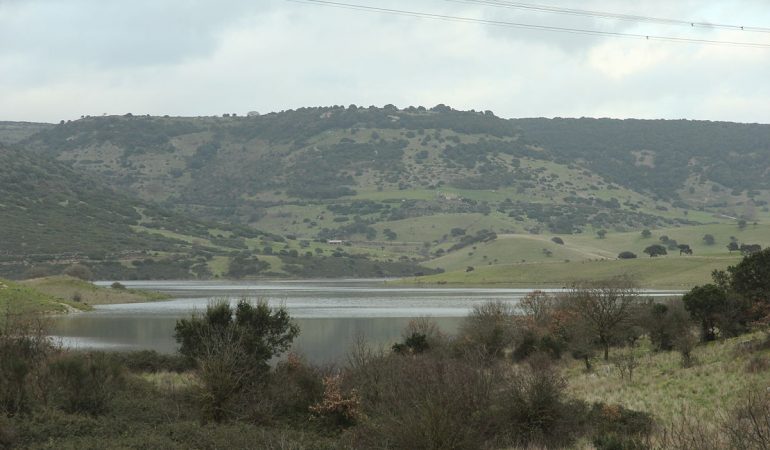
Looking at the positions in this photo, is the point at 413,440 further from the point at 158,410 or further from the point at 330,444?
the point at 158,410

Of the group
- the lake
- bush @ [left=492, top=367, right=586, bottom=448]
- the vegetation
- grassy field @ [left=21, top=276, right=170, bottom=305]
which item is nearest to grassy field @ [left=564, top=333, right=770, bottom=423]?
the vegetation

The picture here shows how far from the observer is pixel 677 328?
43625 mm

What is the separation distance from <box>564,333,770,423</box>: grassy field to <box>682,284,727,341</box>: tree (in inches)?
138

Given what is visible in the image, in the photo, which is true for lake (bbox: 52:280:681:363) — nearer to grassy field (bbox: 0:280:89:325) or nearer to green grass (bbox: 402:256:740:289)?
grassy field (bbox: 0:280:89:325)

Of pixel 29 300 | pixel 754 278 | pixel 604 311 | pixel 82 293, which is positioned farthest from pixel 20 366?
pixel 82 293

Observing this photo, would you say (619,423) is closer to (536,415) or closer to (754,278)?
(536,415)

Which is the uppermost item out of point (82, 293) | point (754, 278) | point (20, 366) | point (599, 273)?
point (754, 278)

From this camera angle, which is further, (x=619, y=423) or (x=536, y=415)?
(x=536, y=415)

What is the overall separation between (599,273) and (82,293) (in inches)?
2982

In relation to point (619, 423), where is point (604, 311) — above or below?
above

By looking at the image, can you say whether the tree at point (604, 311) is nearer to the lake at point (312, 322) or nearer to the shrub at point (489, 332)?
the shrub at point (489, 332)

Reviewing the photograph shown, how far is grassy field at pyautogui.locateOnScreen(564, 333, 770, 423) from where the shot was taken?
2417cm

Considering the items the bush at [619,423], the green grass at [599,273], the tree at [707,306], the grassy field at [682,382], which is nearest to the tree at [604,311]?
the tree at [707,306]

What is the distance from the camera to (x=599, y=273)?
126 metres
